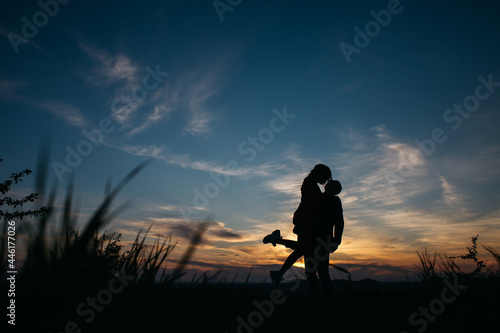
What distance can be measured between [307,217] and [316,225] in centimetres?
24

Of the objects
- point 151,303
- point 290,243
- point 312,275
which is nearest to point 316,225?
point 290,243

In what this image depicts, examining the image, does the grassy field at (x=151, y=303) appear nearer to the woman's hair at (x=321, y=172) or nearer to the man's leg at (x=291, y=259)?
the man's leg at (x=291, y=259)

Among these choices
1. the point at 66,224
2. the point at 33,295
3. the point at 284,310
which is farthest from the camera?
the point at 284,310

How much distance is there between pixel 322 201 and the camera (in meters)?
6.37

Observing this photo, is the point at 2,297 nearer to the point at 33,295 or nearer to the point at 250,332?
the point at 33,295

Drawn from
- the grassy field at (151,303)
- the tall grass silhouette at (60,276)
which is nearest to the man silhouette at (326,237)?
the grassy field at (151,303)

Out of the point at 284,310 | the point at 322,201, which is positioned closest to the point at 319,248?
the point at 322,201

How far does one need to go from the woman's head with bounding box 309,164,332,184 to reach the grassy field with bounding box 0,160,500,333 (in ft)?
9.46

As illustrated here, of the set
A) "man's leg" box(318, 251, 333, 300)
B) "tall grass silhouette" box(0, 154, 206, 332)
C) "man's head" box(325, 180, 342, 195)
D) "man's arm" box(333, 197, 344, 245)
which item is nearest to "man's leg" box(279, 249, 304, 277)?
"man's leg" box(318, 251, 333, 300)

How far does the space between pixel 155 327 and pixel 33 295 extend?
0.74 metres

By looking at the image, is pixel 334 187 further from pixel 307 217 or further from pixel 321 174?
pixel 307 217

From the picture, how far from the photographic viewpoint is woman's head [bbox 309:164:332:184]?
257 inches

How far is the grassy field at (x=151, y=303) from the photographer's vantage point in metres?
1.71

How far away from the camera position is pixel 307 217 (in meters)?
6.30
